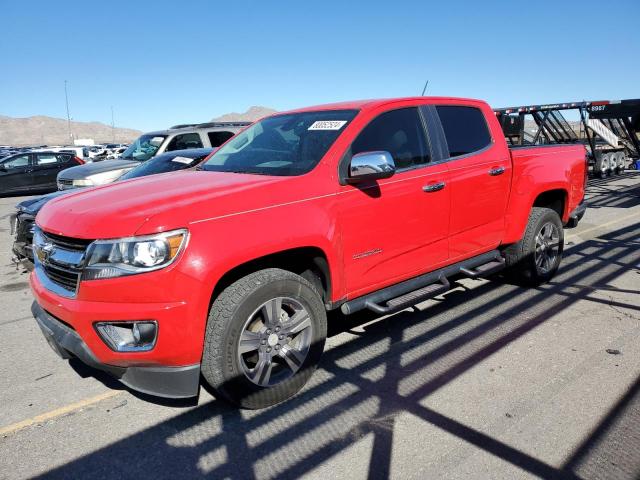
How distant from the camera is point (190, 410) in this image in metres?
3.10

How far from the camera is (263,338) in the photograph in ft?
9.79

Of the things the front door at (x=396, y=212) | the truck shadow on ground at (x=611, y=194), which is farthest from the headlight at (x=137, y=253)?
the truck shadow on ground at (x=611, y=194)

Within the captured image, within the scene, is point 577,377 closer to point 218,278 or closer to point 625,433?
point 625,433

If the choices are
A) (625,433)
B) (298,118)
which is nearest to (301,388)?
(625,433)

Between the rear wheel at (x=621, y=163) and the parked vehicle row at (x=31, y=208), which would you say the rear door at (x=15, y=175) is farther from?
the rear wheel at (x=621, y=163)

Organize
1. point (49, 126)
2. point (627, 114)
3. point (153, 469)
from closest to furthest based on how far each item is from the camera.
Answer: point (153, 469), point (627, 114), point (49, 126)

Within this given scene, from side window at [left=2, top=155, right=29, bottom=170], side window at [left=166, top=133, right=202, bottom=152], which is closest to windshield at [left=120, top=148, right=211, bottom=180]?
side window at [left=166, top=133, right=202, bottom=152]

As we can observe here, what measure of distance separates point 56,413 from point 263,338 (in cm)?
141

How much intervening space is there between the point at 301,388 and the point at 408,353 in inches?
39.6

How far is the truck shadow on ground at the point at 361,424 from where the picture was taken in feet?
8.32

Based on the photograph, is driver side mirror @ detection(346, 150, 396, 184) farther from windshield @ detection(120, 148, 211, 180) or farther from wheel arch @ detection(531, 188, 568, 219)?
windshield @ detection(120, 148, 211, 180)

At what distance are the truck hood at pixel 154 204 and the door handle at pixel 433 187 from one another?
1181 mm

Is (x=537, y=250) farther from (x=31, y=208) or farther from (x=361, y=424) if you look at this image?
(x=31, y=208)

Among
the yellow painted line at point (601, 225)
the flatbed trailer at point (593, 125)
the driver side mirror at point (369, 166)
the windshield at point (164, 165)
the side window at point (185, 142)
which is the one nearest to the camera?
the driver side mirror at point (369, 166)
